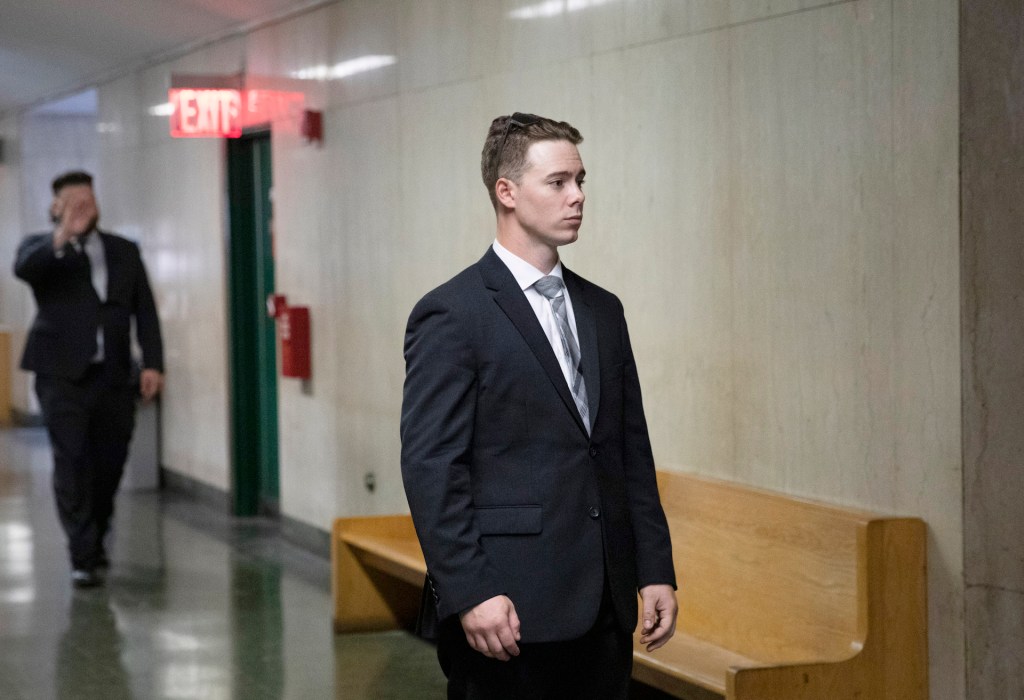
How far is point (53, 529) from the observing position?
26.4 ft

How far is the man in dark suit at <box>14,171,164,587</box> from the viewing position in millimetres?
6559

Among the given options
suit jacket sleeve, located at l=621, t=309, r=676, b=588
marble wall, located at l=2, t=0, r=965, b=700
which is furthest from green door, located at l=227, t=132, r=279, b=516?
suit jacket sleeve, located at l=621, t=309, r=676, b=588

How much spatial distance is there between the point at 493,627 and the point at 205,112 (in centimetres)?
572

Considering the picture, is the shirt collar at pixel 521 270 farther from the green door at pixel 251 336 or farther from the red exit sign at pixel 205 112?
the green door at pixel 251 336

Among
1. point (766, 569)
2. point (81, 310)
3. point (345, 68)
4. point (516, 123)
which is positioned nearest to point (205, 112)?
point (345, 68)

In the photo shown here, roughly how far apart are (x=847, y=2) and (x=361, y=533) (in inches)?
115

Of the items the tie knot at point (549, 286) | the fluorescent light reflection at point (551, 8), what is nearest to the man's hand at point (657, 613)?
the tie knot at point (549, 286)

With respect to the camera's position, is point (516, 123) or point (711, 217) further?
point (711, 217)

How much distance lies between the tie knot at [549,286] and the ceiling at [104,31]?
4.93 meters

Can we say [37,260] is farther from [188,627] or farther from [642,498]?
[642,498]

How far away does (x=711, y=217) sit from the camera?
4520mm

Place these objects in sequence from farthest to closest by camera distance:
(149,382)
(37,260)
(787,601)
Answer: (149,382) < (37,260) < (787,601)

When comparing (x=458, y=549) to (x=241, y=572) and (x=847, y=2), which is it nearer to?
(x=847, y=2)

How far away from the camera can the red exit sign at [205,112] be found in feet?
25.0
